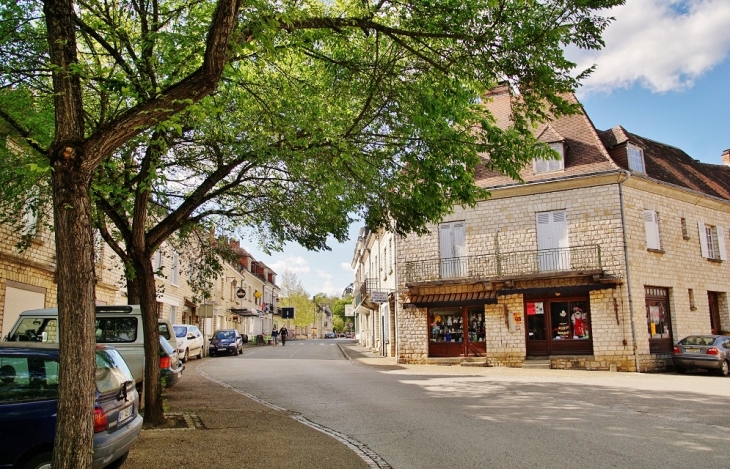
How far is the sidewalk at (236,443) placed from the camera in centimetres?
661

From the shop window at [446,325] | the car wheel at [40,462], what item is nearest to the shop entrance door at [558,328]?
the shop window at [446,325]

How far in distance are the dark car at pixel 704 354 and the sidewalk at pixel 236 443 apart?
48.9 ft

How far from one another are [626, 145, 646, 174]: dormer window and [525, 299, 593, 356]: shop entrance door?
18.5 feet

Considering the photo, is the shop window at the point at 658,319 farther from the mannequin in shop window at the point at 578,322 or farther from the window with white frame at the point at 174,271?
the window with white frame at the point at 174,271

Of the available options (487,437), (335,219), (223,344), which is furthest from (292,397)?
(223,344)

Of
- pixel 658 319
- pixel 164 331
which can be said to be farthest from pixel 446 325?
pixel 164 331

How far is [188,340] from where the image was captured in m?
24.6

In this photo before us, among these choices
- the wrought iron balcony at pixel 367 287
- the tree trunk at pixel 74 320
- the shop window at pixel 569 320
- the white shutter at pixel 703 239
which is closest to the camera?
the tree trunk at pixel 74 320

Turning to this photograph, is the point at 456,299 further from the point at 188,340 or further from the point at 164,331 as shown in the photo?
the point at 164,331

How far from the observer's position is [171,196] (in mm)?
12227

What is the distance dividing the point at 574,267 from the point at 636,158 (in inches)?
209

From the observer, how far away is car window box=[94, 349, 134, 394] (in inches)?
226

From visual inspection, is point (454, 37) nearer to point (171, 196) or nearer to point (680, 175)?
point (171, 196)

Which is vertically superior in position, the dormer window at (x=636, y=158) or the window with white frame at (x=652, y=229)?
the dormer window at (x=636, y=158)
